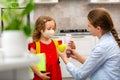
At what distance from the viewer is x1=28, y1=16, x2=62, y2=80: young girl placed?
241 centimetres

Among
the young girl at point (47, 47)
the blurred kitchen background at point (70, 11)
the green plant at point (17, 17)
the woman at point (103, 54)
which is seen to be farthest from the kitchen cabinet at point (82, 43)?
the green plant at point (17, 17)

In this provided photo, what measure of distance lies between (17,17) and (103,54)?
3.08ft

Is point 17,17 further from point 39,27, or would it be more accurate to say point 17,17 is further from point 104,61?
point 39,27

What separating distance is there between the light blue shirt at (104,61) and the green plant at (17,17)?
895 millimetres

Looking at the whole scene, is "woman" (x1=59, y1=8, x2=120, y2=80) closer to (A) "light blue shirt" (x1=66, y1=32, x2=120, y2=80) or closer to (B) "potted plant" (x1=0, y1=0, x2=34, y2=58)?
(A) "light blue shirt" (x1=66, y1=32, x2=120, y2=80)

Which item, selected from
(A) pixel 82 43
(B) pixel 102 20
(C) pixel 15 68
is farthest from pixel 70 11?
(C) pixel 15 68

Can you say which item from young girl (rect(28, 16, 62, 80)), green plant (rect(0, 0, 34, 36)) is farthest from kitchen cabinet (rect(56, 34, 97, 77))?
green plant (rect(0, 0, 34, 36))

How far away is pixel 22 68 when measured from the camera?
1120mm

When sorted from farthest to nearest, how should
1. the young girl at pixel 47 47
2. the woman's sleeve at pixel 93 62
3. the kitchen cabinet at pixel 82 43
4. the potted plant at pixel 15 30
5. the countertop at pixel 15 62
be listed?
the kitchen cabinet at pixel 82 43 → the young girl at pixel 47 47 → the woman's sleeve at pixel 93 62 → the potted plant at pixel 15 30 → the countertop at pixel 15 62

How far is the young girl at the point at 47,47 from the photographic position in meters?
2.41

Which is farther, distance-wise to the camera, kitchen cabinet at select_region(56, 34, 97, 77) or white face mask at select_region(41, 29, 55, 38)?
kitchen cabinet at select_region(56, 34, 97, 77)

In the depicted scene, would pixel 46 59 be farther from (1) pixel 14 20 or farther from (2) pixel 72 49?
(1) pixel 14 20

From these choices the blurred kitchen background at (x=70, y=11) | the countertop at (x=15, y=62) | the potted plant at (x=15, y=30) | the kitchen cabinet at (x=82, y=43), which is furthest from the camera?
the blurred kitchen background at (x=70, y=11)

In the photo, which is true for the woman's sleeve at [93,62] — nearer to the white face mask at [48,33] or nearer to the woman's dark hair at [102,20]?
the woman's dark hair at [102,20]
